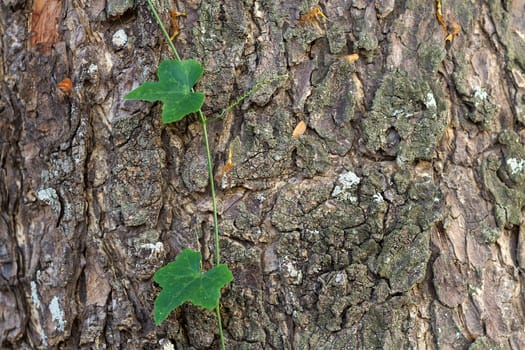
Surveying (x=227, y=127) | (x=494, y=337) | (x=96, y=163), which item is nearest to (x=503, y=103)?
(x=494, y=337)

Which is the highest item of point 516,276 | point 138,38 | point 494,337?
point 138,38

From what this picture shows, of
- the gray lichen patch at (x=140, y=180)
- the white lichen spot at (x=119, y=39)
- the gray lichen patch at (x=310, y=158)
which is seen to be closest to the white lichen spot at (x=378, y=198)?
the gray lichen patch at (x=310, y=158)

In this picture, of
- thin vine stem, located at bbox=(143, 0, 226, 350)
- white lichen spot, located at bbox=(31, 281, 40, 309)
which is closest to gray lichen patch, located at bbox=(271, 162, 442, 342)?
thin vine stem, located at bbox=(143, 0, 226, 350)

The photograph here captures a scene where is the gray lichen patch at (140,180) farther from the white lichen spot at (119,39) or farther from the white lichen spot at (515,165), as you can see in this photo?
the white lichen spot at (515,165)

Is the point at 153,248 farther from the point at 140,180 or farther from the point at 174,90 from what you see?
the point at 174,90

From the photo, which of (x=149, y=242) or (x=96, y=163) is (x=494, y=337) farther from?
(x=96, y=163)

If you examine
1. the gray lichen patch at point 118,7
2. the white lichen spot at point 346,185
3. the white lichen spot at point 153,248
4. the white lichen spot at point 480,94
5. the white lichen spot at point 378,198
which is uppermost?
the gray lichen patch at point 118,7

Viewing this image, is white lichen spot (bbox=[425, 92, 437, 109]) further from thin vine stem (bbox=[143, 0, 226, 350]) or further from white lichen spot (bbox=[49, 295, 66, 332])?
white lichen spot (bbox=[49, 295, 66, 332])
